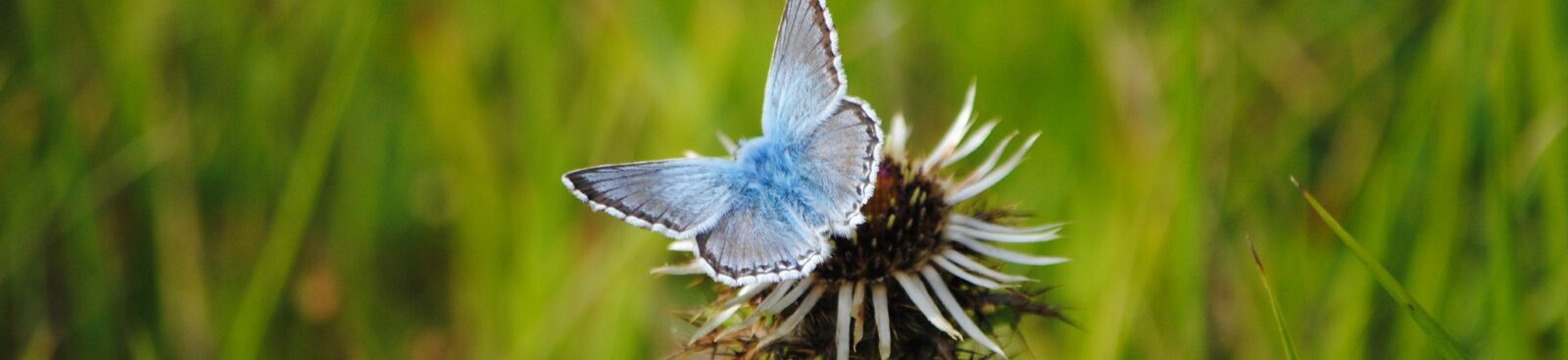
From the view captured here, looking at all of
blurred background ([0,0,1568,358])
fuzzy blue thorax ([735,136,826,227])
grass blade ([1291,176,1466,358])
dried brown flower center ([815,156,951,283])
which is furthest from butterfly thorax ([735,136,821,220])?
grass blade ([1291,176,1466,358])

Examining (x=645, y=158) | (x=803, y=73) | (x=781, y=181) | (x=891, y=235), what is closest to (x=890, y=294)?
(x=891, y=235)

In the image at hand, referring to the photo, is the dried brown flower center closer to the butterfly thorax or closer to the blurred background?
the butterfly thorax

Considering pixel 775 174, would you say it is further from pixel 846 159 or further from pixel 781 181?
pixel 846 159

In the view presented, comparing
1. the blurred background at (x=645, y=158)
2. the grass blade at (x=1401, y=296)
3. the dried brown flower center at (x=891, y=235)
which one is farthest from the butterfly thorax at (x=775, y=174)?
the grass blade at (x=1401, y=296)

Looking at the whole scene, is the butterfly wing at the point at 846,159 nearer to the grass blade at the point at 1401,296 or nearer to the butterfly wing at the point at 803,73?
the butterfly wing at the point at 803,73

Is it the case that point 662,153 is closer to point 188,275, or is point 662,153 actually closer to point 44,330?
point 188,275

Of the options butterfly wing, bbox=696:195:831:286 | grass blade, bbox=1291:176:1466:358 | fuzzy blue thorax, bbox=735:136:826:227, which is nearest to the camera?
grass blade, bbox=1291:176:1466:358
